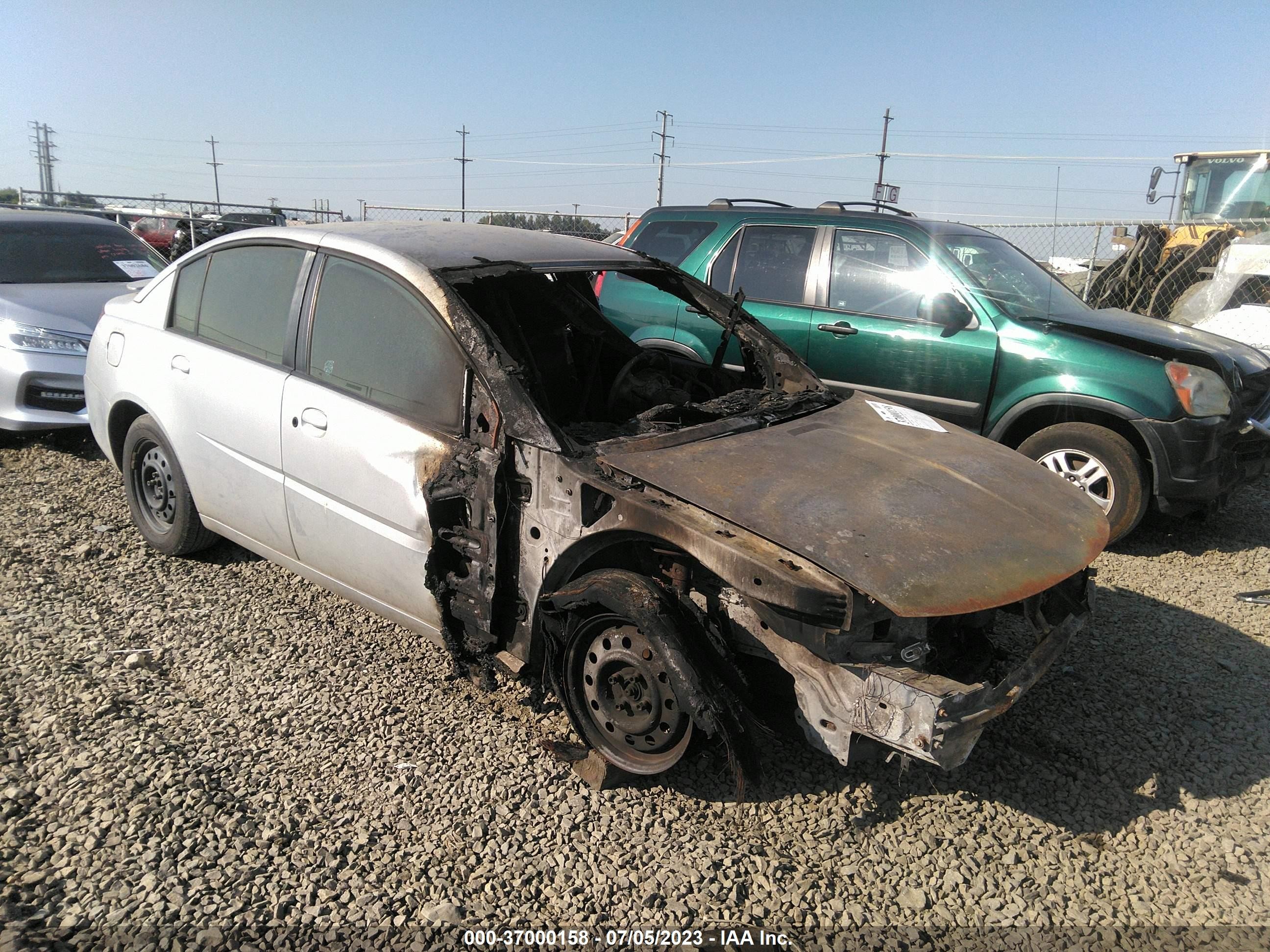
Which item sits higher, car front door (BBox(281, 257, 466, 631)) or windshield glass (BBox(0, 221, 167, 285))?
windshield glass (BBox(0, 221, 167, 285))

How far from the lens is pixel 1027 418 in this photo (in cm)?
521

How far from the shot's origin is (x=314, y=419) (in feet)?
10.8

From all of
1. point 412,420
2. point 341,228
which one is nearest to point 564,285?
point 341,228

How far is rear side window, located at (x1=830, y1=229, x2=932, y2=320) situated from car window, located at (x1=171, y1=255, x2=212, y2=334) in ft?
12.6

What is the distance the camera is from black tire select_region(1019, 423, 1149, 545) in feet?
16.0

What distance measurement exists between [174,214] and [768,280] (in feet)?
43.8

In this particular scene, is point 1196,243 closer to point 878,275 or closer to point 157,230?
point 878,275

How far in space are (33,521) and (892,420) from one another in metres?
4.69

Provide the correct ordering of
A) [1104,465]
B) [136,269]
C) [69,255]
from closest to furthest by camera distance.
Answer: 1. [1104,465]
2. [69,255]
3. [136,269]

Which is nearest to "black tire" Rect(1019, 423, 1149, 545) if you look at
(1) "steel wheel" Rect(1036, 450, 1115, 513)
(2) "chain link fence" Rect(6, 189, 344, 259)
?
(1) "steel wheel" Rect(1036, 450, 1115, 513)

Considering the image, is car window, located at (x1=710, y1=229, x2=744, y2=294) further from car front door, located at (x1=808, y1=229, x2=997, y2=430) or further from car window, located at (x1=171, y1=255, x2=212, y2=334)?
car window, located at (x1=171, y1=255, x2=212, y2=334)

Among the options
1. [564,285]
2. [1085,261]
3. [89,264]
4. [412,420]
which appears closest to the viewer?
[412,420]

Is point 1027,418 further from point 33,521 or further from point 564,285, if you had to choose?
point 33,521

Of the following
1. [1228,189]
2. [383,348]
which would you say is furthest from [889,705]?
[1228,189]
